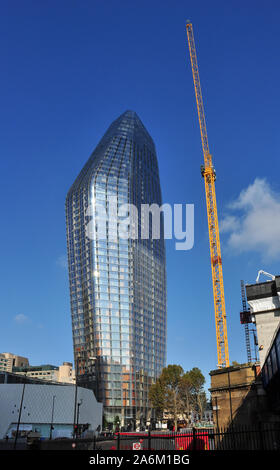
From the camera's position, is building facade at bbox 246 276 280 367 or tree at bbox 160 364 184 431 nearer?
building facade at bbox 246 276 280 367

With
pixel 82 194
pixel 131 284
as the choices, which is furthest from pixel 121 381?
pixel 82 194

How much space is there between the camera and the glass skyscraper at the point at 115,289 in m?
137

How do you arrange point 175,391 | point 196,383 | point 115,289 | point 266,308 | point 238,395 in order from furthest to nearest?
point 115,289
point 196,383
point 175,391
point 266,308
point 238,395

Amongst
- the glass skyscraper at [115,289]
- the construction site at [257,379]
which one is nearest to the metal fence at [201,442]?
the construction site at [257,379]

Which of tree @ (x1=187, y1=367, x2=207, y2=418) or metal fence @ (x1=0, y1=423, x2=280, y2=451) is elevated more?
tree @ (x1=187, y1=367, x2=207, y2=418)

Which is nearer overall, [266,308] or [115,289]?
[266,308]

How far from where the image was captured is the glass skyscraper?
13675 cm

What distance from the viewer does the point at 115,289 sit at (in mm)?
142750

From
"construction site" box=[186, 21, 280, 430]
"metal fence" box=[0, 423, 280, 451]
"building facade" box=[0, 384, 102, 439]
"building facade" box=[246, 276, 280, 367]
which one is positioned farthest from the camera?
"building facade" box=[0, 384, 102, 439]

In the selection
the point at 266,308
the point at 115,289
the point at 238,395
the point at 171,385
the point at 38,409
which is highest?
the point at 115,289

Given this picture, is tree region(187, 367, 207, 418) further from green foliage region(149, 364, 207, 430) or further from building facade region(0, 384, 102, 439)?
building facade region(0, 384, 102, 439)

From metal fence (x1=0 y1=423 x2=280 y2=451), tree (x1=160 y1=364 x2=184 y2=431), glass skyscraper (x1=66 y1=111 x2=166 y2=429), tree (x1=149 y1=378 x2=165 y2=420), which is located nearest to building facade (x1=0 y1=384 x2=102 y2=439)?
tree (x1=149 y1=378 x2=165 y2=420)

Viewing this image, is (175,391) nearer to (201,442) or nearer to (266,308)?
(266,308)

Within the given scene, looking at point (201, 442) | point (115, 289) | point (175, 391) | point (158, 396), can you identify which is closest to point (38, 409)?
point (158, 396)
